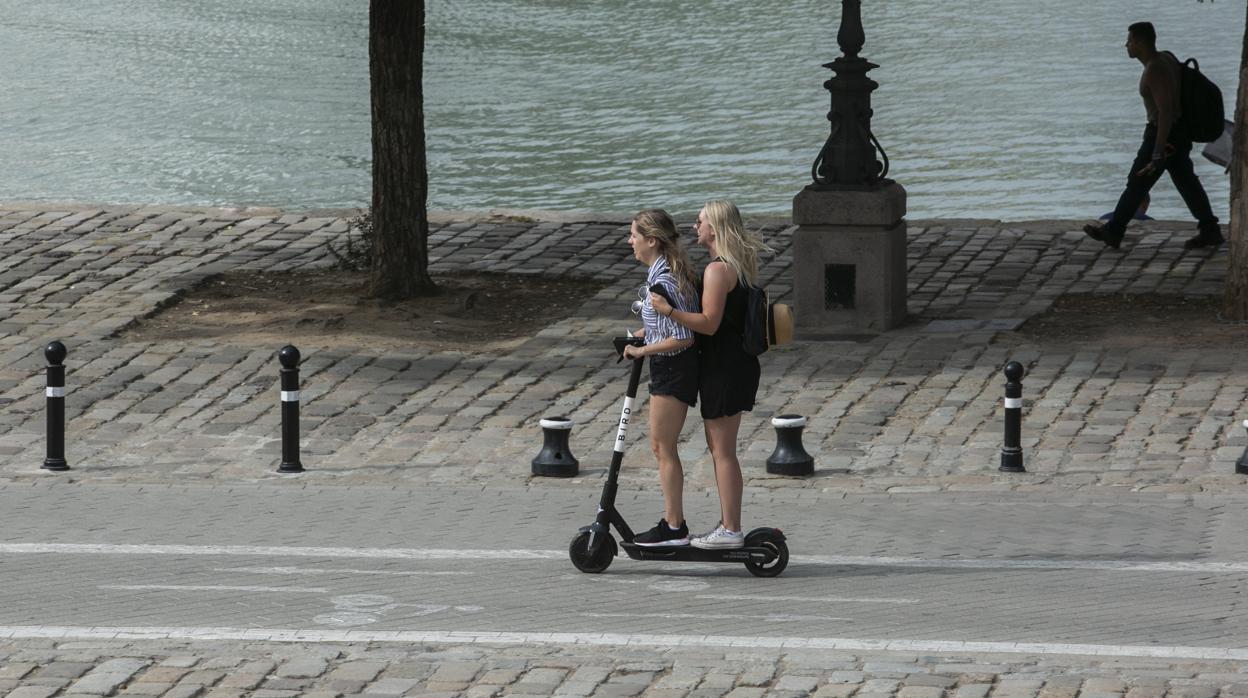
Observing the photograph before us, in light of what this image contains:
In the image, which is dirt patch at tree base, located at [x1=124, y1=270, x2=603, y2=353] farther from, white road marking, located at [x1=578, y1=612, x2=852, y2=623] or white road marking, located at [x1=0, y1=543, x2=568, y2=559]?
white road marking, located at [x1=578, y1=612, x2=852, y2=623]

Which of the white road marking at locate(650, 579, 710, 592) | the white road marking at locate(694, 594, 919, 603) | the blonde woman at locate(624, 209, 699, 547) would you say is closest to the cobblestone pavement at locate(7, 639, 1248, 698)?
the white road marking at locate(694, 594, 919, 603)

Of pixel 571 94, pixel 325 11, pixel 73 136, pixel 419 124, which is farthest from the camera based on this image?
pixel 325 11

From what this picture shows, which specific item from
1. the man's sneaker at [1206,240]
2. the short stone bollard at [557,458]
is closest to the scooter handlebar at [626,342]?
the short stone bollard at [557,458]

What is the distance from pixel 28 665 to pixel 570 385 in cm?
566

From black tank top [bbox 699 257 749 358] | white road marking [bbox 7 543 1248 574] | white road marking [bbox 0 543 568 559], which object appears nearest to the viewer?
black tank top [bbox 699 257 749 358]

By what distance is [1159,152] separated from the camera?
53.0ft

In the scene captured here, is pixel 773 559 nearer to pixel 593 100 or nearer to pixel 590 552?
pixel 590 552

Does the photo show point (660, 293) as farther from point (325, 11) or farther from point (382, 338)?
point (325, 11)

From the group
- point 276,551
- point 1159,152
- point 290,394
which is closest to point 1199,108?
point 1159,152

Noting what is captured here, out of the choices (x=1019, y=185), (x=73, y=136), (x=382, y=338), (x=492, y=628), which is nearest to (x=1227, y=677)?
→ (x=492, y=628)

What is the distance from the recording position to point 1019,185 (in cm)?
2608

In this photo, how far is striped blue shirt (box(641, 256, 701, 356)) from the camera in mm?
8273

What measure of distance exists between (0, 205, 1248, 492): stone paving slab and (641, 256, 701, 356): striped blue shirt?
215 centimetres

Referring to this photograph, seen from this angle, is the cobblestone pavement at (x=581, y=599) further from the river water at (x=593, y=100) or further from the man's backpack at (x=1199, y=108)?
the river water at (x=593, y=100)
